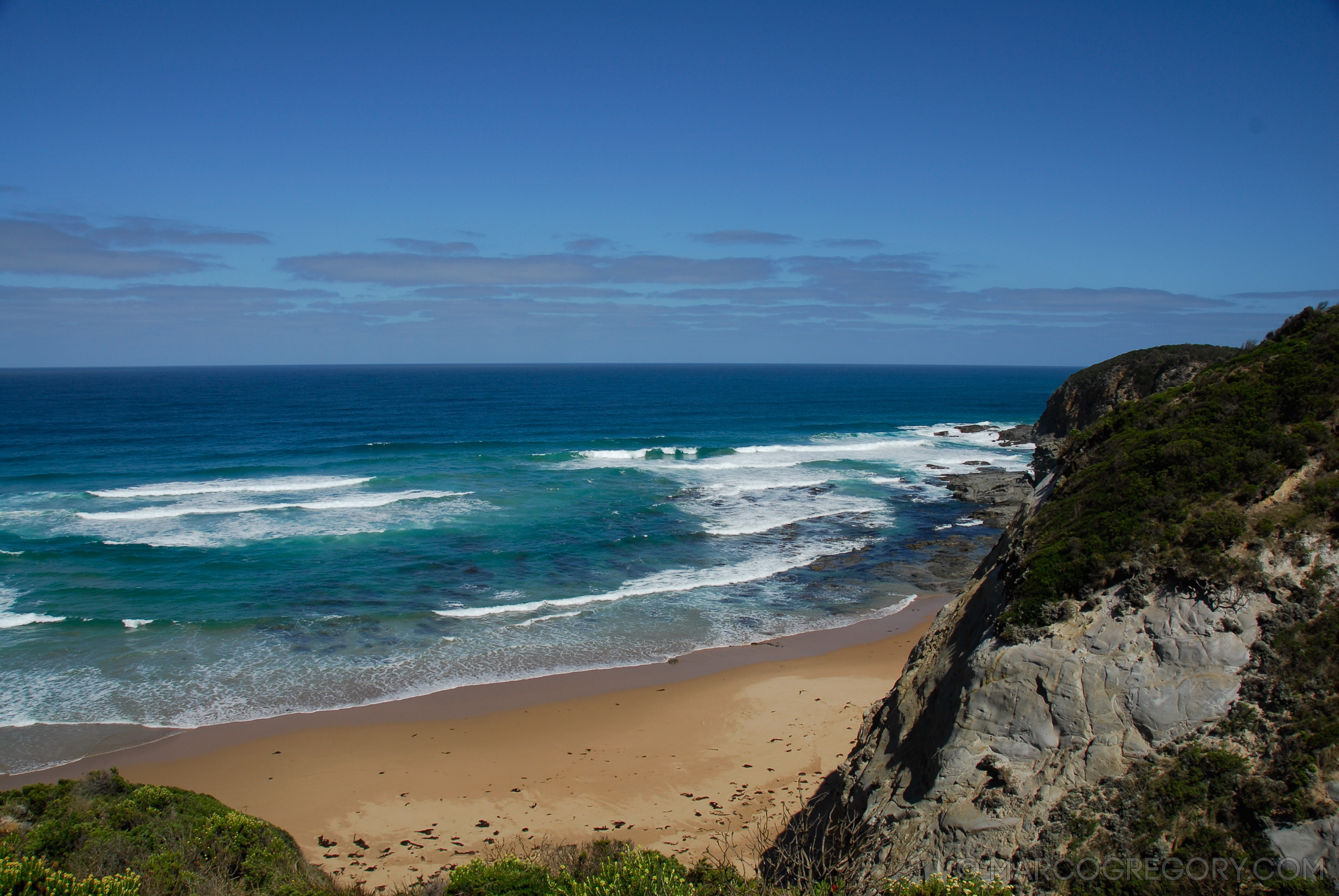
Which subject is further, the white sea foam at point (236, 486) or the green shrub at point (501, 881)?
the white sea foam at point (236, 486)

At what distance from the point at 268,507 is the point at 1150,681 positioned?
115 feet

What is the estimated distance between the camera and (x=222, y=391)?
102 m

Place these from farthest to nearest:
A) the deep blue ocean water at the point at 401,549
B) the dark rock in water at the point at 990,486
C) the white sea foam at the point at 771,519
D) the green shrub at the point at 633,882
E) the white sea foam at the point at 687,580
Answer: the dark rock in water at the point at 990,486
the white sea foam at the point at 771,519
the white sea foam at the point at 687,580
the deep blue ocean water at the point at 401,549
the green shrub at the point at 633,882

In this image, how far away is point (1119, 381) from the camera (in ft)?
123

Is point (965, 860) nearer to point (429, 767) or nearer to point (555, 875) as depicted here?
point (555, 875)

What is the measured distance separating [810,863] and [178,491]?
39.1 meters

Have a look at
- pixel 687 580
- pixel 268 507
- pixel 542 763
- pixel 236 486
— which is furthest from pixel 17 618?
pixel 687 580

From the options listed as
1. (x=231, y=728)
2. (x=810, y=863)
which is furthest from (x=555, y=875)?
(x=231, y=728)

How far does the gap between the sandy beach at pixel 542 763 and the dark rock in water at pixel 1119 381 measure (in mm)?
20869

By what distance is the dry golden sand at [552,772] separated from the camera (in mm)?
11539

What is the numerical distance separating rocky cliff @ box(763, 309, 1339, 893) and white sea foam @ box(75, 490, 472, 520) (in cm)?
2978

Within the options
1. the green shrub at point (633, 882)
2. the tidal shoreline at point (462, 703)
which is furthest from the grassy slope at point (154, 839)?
the tidal shoreline at point (462, 703)

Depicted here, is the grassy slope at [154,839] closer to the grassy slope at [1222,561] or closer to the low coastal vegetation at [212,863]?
the low coastal vegetation at [212,863]

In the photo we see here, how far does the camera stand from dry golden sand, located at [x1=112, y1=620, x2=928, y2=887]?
11.5m
